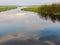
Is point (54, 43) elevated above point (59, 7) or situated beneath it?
situated beneath

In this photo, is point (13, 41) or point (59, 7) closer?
point (13, 41)

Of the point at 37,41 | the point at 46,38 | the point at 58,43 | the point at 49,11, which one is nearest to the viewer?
the point at 58,43

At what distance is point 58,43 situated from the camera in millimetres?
9742

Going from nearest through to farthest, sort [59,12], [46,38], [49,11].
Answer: [46,38]
[59,12]
[49,11]

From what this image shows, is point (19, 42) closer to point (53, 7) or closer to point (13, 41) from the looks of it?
point (13, 41)

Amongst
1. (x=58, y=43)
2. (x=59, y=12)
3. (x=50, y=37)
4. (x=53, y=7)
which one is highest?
(x=53, y=7)

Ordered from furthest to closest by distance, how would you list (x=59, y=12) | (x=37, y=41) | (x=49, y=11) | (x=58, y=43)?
Result: 1. (x=49, y=11)
2. (x=59, y=12)
3. (x=37, y=41)
4. (x=58, y=43)

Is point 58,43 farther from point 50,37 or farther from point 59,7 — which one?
point 59,7

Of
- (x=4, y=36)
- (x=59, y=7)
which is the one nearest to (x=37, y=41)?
(x=4, y=36)

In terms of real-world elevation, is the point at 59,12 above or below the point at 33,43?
above

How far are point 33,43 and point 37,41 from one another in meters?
0.50

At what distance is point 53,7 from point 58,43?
22.5 metres

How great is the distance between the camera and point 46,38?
11117 mm

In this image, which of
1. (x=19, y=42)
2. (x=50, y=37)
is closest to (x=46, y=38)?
(x=50, y=37)
